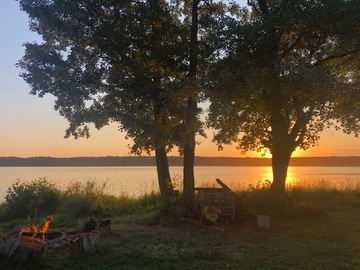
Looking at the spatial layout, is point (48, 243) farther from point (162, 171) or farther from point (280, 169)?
point (280, 169)

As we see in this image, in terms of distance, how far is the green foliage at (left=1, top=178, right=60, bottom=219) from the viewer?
18.5 m

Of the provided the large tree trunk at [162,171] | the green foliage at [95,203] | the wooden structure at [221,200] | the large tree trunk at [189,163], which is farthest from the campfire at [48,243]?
the large tree trunk at [162,171]

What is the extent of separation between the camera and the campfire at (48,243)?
8.98m

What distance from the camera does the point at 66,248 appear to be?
10227 mm

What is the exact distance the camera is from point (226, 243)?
11359mm

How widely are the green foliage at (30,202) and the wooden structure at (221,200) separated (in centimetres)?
768

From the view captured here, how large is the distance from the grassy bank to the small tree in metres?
2.89

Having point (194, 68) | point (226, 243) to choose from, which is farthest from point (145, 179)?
point (226, 243)

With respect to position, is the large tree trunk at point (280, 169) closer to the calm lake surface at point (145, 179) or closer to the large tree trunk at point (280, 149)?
the large tree trunk at point (280, 149)

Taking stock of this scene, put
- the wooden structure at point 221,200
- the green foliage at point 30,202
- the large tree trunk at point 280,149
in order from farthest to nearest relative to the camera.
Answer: the green foliage at point 30,202 → the large tree trunk at point 280,149 → the wooden structure at point 221,200

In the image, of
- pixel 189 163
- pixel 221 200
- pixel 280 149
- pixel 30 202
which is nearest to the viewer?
pixel 221 200

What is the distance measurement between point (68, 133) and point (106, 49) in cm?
520

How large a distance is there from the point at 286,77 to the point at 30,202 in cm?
1248

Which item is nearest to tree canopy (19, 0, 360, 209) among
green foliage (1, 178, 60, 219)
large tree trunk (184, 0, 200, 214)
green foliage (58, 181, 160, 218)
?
large tree trunk (184, 0, 200, 214)
